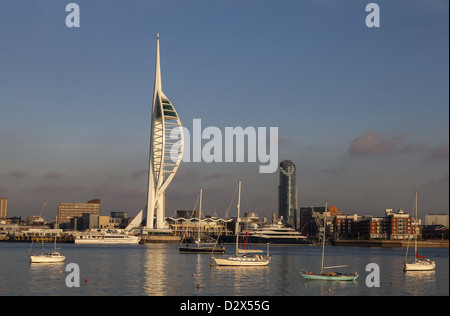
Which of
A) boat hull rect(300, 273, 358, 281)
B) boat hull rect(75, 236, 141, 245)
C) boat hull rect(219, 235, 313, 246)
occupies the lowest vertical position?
boat hull rect(75, 236, 141, 245)

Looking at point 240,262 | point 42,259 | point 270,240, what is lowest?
point 270,240

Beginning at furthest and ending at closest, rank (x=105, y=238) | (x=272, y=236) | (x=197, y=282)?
(x=272, y=236), (x=105, y=238), (x=197, y=282)

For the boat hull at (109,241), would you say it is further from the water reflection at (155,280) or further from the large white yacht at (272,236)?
the water reflection at (155,280)

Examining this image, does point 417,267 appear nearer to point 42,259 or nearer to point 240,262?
point 240,262

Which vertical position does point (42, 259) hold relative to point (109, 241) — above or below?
above

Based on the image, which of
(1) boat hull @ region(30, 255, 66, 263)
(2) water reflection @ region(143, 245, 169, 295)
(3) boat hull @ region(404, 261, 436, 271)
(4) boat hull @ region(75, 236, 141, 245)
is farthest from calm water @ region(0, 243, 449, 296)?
(4) boat hull @ region(75, 236, 141, 245)

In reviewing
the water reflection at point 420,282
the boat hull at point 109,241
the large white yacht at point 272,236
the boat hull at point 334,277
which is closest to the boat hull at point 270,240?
the large white yacht at point 272,236

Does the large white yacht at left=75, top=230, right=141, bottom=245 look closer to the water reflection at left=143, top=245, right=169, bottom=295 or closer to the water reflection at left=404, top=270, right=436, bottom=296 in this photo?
the water reflection at left=143, top=245, right=169, bottom=295

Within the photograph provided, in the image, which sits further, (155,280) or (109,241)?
(109,241)

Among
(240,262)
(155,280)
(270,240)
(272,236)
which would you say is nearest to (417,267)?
(240,262)

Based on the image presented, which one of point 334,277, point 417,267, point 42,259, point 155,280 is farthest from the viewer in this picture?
point 42,259

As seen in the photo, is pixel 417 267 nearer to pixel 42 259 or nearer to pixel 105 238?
pixel 42 259

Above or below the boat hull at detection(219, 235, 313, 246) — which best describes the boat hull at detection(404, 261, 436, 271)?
above

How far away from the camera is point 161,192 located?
197m
